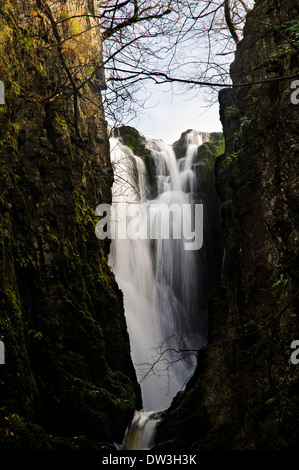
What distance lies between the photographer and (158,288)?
12.7m

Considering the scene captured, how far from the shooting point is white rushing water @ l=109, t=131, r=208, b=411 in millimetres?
10281

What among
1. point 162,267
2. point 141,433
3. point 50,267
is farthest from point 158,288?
point 50,267

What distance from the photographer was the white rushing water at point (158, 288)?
10.3 m

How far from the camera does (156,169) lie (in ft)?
52.6

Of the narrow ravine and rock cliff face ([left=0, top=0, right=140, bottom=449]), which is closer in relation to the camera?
rock cliff face ([left=0, top=0, right=140, bottom=449])

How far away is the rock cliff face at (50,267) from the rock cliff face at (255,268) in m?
2.02

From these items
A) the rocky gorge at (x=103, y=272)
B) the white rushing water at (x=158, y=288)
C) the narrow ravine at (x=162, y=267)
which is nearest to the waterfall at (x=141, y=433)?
the rocky gorge at (x=103, y=272)

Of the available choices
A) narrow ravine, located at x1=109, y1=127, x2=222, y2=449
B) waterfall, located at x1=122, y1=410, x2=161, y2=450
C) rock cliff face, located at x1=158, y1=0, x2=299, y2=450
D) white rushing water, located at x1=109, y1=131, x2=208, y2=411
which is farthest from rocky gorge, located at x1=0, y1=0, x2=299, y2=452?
narrow ravine, located at x1=109, y1=127, x2=222, y2=449

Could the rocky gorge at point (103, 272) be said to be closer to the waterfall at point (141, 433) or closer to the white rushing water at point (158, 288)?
the waterfall at point (141, 433)

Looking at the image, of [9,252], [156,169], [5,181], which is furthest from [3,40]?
[156,169]

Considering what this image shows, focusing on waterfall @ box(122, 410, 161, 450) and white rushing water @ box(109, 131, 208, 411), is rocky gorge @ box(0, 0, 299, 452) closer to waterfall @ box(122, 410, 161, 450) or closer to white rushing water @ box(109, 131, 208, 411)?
waterfall @ box(122, 410, 161, 450)

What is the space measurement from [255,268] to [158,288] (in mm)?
6829

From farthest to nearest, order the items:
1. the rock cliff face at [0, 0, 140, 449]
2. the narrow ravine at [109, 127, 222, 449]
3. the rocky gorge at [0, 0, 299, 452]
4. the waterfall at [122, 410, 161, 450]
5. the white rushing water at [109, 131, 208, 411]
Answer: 1. the narrow ravine at [109, 127, 222, 449]
2. the white rushing water at [109, 131, 208, 411]
3. the waterfall at [122, 410, 161, 450]
4. the rock cliff face at [0, 0, 140, 449]
5. the rocky gorge at [0, 0, 299, 452]

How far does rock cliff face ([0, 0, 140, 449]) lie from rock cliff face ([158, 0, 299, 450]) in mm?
2018
